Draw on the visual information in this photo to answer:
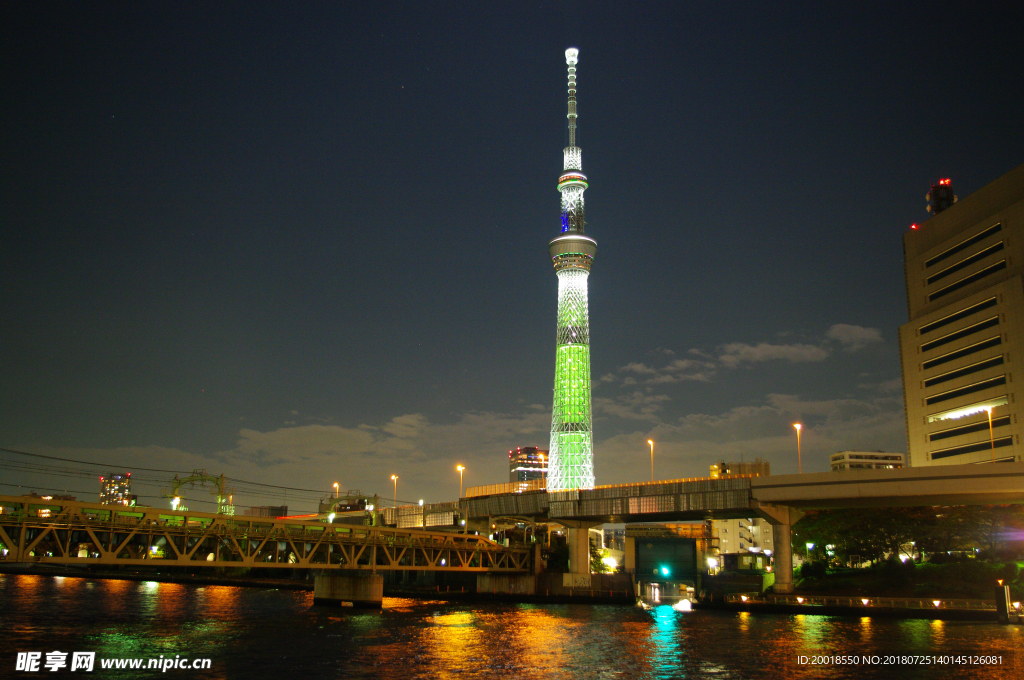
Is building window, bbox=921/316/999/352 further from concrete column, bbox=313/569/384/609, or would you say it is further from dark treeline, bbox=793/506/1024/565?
concrete column, bbox=313/569/384/609

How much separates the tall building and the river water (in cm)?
8784

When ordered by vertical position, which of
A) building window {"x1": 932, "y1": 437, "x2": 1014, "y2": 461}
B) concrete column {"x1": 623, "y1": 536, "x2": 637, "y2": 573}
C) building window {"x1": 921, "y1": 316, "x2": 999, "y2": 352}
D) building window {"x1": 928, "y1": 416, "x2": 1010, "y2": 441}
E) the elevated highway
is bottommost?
concrete column {"x1": 623, "y1": 536, "x2": 637, "y2": 573}

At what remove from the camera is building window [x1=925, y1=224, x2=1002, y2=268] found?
514 ft

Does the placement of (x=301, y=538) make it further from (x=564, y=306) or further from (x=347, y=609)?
(x=564, y=306)

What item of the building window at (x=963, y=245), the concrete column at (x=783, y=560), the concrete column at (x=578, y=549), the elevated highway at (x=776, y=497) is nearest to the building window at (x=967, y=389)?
the building window at (x=963, y=245)

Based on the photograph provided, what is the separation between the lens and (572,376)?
191375 mm

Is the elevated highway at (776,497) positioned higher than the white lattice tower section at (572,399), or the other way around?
the white lattice tower section at (572,399)

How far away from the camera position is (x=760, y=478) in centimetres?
9706

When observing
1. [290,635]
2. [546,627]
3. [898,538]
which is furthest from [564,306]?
[290,635]

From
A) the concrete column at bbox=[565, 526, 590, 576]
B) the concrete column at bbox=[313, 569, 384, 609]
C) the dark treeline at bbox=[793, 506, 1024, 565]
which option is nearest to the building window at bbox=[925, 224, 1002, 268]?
the dark treeline at bbox=[793, 506, 1024, 565]

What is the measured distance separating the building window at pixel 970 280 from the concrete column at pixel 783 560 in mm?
87346

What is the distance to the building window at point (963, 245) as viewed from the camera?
514ft

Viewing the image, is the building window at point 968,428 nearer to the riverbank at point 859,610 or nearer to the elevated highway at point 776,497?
the elevated highway at point 776,497

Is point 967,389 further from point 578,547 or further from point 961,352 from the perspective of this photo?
point 578,547
